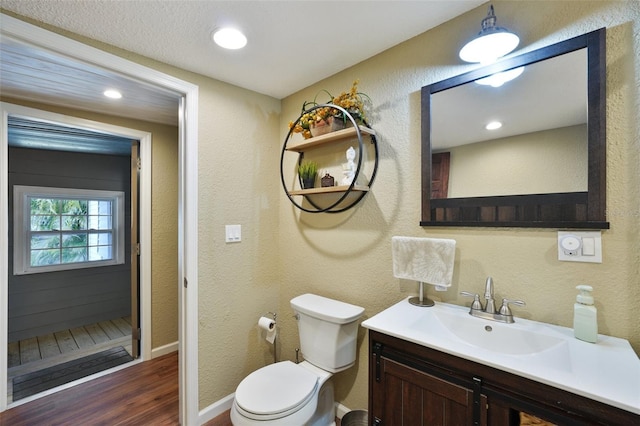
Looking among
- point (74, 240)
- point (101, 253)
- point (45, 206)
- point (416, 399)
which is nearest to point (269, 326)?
point (416, 399)

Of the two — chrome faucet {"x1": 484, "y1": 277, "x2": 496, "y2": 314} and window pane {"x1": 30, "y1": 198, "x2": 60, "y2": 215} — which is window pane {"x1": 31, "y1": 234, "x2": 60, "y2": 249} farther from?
chrome faucet {"x1": 484, "y1": 277, "x2": 496, "y2": 314}

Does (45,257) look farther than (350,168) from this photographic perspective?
Yes

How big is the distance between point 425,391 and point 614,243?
2.82 feet

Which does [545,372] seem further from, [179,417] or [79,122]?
[79,122]

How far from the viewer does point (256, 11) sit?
52.0 inches

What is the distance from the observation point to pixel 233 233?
2.04 metres

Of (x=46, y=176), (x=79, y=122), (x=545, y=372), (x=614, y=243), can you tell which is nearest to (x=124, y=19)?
(x=79, y=122)

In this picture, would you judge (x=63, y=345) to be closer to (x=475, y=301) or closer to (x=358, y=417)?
(x=358, y=417)

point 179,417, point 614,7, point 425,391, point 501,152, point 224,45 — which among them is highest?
point 224,45

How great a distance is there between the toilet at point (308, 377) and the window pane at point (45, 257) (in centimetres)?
345

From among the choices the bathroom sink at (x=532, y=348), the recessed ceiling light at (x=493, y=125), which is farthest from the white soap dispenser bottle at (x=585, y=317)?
the recessed ceiling light at (x=493, y=125)

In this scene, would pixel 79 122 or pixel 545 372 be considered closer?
pixel 545 372

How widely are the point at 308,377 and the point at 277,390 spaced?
0.19 m

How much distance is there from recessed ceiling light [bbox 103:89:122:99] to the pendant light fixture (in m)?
2.29
